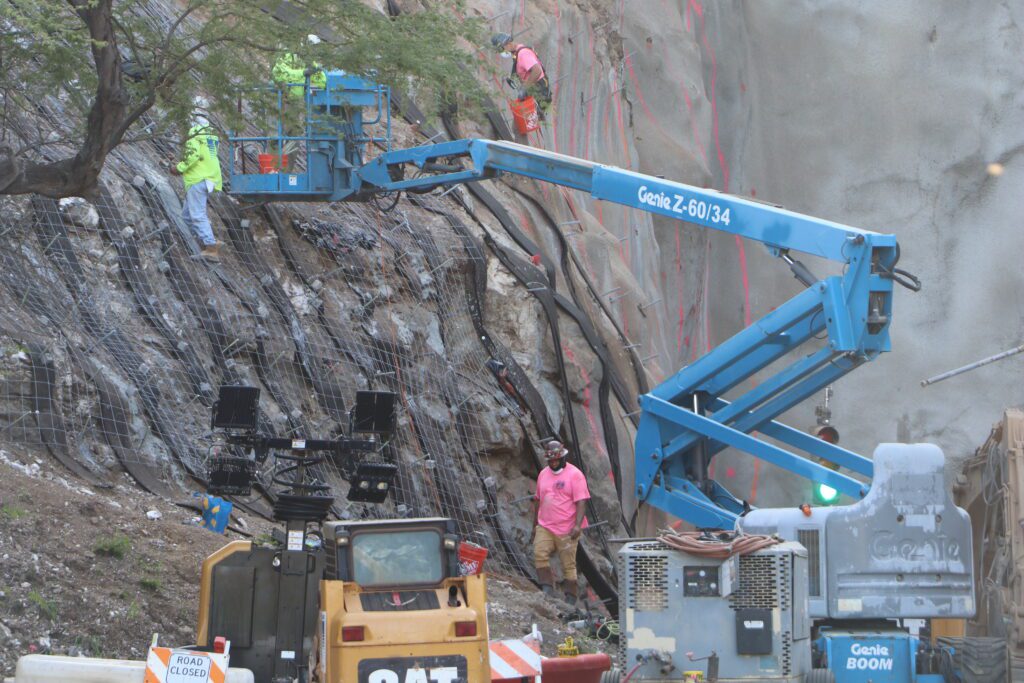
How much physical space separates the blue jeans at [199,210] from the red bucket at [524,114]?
20.2 ft

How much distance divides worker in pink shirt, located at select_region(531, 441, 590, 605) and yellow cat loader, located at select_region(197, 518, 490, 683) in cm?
634


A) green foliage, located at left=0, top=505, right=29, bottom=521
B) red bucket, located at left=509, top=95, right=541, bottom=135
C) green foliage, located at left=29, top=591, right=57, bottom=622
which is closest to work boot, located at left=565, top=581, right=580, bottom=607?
green foliage, located at left=0, top=505, right=29, bottom=521

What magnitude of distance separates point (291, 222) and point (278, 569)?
316 inches

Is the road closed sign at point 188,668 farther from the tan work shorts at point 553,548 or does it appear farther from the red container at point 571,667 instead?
the tan work shorts at point 553,548

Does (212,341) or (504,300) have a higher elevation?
(504,300)

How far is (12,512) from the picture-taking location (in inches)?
428

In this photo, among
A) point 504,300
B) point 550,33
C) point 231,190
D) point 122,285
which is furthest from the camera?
point 550,33

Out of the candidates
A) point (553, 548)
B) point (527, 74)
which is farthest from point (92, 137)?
point (527, 74)

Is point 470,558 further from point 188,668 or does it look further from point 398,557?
point 188,668

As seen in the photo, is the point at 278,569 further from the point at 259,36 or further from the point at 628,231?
the point at 628,231

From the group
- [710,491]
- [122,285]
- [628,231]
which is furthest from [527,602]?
[628,231]

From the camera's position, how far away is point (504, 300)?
18375 millimetres

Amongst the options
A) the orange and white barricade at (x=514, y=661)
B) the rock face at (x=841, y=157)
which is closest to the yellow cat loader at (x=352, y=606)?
the orange and white barricade at (x=514, y=661)

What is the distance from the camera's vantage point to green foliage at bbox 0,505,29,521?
1077 centimetres
